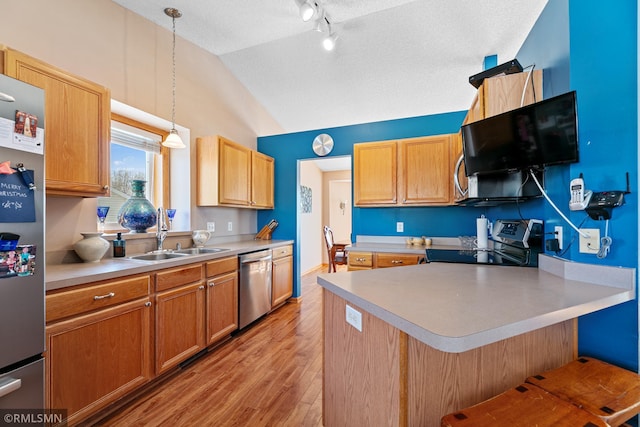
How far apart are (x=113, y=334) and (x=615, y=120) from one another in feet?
9.25

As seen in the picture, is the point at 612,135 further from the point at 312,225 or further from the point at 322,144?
the point at 312,225

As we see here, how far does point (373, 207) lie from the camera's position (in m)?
3.36

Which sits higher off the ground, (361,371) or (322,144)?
(322,144)

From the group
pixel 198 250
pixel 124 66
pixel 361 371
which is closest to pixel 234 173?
pixel 198 250

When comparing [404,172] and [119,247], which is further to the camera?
[404,172]

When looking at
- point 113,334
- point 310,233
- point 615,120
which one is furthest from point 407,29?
point 310,233

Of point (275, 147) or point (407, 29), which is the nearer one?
point (407, 29)

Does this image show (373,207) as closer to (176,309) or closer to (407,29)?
(407,29)

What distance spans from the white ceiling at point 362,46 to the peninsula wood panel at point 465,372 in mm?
2269

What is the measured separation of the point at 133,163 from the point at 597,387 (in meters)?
3.42

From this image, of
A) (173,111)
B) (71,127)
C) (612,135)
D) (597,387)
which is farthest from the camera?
(173,111)

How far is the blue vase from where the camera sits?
2.34 m

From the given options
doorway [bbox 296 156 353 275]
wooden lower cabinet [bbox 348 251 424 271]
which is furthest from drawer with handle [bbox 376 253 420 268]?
doorway [bbox 296 156 353 275]

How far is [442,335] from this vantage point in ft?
2.14
